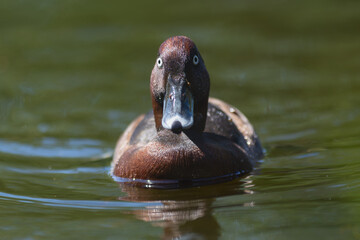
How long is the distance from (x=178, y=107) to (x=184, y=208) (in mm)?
1074

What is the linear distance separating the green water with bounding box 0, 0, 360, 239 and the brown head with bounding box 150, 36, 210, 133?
0.70m

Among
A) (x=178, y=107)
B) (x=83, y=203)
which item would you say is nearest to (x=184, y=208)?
(x=83, y=203)

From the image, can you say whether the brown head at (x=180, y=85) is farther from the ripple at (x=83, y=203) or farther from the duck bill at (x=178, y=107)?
the ripple at (x=83, y=203)

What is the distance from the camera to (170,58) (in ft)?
20.7

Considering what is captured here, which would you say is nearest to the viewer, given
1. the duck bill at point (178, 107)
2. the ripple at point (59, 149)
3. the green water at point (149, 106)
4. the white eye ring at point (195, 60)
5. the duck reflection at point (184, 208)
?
the duck reflection at point (184, 208)

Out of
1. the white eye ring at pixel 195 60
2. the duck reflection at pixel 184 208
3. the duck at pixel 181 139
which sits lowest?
the duck reflection at pixel 184 208

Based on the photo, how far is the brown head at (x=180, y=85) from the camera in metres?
6.10

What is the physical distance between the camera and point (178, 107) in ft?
20.1

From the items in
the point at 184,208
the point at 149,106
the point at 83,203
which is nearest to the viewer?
the point at 184,208

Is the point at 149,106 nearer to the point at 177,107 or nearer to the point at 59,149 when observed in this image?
the point at 59,149

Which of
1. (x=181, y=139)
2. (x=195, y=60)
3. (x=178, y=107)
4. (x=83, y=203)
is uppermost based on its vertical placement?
(x=195, y=60)

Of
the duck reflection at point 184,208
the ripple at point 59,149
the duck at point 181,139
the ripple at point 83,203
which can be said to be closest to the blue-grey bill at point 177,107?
the duck at point 181,139

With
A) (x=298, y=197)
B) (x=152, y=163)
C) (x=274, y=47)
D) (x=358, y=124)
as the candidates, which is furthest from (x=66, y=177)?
(x=274, y=47)

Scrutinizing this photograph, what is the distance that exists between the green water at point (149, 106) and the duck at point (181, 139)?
0.69 feet
